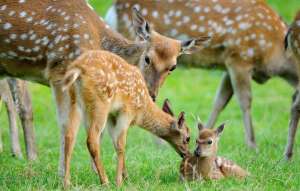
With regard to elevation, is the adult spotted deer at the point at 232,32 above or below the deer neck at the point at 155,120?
below

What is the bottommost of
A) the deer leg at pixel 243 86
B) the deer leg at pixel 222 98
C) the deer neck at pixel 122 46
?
the deer leg at pixel 222 98

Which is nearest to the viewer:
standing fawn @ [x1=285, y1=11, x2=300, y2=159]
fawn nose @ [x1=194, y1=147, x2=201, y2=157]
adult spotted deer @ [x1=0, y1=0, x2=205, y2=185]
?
fawn nose @ [x1=194, y1=147, x2=201, y2=157]

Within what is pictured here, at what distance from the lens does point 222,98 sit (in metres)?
12.3

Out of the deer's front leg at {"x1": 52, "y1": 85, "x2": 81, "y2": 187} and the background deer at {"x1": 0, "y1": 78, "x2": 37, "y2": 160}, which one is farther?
the background deer at {"x1": 0, "y1": 78, "x2": 37, "y2": 160}

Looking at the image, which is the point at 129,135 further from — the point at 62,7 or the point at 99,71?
the point at 99,71

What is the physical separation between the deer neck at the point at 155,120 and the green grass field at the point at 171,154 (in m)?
0.38

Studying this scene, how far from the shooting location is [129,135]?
487 inches

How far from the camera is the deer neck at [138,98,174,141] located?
332 inches

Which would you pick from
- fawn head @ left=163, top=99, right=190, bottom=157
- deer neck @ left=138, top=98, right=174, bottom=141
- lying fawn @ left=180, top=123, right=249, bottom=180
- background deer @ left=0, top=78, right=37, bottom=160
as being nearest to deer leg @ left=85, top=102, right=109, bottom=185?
deer neck @ left=138, top=98, right=174, bottom=141

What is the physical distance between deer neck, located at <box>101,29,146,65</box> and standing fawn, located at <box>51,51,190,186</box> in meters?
0.78

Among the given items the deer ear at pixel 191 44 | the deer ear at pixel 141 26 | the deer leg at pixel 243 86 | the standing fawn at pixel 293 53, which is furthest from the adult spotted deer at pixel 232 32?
the deer ear at pixel 141 26

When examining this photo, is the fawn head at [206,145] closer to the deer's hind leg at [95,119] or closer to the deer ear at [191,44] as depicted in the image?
the deer's hind leg at [95,119]

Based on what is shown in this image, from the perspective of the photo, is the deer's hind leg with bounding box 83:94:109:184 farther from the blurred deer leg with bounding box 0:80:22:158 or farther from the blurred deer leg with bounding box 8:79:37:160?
the blurred deer leg with bounding box 0:80:22:158

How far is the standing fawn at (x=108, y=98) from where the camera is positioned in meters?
7.59
